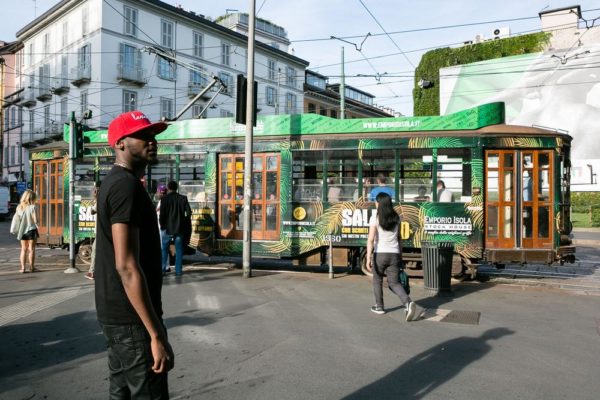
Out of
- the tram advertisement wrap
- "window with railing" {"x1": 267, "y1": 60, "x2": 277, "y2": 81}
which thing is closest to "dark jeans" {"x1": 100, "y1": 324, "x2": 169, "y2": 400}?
the tram advertisement wrap

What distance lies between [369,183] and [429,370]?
5778mm

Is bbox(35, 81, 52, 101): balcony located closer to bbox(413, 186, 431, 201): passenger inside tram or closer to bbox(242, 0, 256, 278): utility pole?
bbox(242, 0, 256, 278): utility pole

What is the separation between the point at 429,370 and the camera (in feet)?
15.8

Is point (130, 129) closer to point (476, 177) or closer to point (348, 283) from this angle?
point (348, 283)

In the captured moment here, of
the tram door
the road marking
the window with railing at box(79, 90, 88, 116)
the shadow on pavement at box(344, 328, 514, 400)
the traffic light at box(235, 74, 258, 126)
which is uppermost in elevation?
the window with railing at box(79, 90, 88, 116)

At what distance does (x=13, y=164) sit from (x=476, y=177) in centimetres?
4872

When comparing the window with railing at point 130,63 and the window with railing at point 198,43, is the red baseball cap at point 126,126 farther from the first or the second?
the window with railing at point 198,43

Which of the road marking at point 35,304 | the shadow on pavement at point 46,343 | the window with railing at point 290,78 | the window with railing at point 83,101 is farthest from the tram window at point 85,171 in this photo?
the window with railing at point 290,78

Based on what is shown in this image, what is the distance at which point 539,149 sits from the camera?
9.62m

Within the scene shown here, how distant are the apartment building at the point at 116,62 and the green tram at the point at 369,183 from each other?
64.1 feet

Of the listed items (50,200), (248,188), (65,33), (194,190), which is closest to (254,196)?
(248,188)

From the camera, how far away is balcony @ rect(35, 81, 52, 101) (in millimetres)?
39062

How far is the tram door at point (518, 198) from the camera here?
950 cm

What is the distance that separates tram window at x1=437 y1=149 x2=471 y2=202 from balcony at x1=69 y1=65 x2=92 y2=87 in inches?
1166
